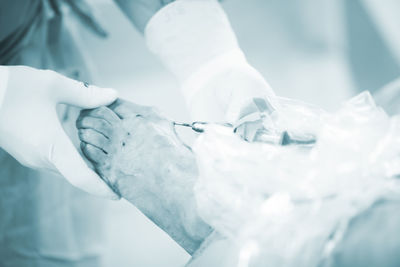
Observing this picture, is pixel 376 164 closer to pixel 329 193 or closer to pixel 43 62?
pixel 329 193

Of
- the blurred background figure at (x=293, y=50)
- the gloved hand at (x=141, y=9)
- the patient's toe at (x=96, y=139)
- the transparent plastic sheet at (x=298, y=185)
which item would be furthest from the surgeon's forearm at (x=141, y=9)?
the transparent plastic sheet at (x=298, y=185)

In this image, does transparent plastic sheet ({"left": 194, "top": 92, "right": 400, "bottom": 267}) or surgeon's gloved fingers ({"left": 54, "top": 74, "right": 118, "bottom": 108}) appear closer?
transparent plastic sheet ({"left": 194, "top": 92, "right": 400, "bottom": 267})

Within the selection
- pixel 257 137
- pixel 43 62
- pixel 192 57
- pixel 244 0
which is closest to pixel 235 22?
pixel 244 0

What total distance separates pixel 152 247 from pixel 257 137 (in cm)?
69

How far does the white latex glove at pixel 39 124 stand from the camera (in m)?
0.67

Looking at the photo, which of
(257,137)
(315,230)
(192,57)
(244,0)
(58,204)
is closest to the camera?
(315,230)

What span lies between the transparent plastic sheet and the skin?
15cm

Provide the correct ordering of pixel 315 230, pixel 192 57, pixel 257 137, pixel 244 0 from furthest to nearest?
1. pixel 244 0
2. pixel 192 57
3. pixel 257 137
4. pixel 315 230

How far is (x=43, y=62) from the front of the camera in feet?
3.51

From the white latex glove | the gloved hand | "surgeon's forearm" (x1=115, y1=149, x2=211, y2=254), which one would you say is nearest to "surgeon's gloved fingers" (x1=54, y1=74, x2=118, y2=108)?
the white latex glove

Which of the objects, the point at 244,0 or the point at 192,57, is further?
the point at 244,0

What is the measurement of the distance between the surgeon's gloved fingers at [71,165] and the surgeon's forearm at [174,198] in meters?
0.06

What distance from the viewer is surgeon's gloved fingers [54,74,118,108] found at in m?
0.72

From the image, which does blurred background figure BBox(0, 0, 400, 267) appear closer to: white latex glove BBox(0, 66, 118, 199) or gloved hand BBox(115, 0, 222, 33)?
→ gloved hand BBox(115, 0, 222, 33)
